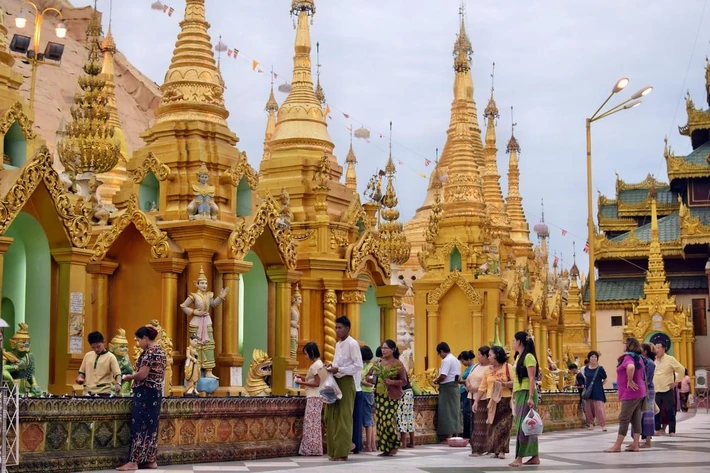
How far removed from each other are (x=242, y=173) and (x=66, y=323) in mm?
5217

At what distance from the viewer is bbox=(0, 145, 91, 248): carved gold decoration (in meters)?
14.6

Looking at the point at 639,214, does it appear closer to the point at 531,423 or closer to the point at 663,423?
the point at 663,423

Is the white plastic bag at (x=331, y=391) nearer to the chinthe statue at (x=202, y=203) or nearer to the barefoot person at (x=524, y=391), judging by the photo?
the barefoot person at (x=524, y=391)

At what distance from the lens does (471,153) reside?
1312 inches

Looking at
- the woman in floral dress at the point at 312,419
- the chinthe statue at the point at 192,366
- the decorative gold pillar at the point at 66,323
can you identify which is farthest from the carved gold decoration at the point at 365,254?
the decorative gold pillar at the point at 66,323

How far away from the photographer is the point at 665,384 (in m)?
20.1

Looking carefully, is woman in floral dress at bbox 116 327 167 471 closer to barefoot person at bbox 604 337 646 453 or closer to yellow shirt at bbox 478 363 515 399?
yellow shirt at bbox 478 363 515 399

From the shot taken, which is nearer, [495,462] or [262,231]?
[495,462]

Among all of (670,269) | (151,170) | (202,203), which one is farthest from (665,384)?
(670,269)

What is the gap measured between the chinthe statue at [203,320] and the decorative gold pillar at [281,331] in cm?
235

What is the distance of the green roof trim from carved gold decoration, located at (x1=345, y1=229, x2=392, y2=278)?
102ft

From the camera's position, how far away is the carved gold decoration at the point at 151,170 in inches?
754

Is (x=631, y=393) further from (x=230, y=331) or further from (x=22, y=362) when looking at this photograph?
(x=22, y=362)

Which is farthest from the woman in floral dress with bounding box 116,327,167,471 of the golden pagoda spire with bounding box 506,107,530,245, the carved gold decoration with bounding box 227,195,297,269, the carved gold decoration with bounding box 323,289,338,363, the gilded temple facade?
the gilded temple facade
